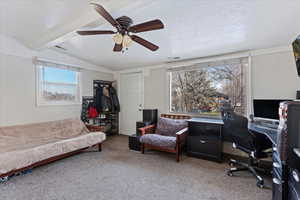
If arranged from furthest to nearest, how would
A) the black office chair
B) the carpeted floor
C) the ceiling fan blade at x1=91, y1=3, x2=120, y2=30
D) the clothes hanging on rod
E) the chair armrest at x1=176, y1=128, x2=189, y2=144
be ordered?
the clothes hanging on rod, the chair armrest at x1=176, y1=128, x2=189, y2=144, the black office chair, the carpeted floor, the ceiling fan blade at x1=91, y1=3, x2=120, y2=30

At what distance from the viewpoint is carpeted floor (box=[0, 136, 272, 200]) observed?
6.11 feet

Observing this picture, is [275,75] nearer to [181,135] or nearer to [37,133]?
[181,135]

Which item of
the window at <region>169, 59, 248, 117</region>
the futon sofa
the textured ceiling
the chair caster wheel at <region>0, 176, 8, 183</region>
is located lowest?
the chair caster wheel at <region>0, 176, 8, 183</region>

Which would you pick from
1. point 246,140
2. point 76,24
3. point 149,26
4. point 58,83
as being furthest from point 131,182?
point 58,83

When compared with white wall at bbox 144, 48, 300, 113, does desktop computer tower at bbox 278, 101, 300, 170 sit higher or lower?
lower

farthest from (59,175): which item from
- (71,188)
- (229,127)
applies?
(229,127)

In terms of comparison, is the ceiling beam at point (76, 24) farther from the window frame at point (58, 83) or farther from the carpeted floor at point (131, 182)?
the carpeted floor at point (131, 182)

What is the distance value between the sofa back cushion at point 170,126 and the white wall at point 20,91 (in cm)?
243

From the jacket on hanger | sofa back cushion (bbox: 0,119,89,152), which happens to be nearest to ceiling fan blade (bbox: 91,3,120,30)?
sofa back cushion (bbox: 0,119,89,152)

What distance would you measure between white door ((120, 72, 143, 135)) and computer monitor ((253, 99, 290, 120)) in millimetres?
2802

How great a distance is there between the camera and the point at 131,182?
215 cm

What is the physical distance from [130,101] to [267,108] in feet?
11.0

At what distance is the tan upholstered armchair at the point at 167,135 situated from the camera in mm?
2831

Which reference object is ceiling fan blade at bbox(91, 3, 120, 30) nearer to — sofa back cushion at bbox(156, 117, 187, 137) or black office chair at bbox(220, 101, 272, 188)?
black office chair at bbox(220, 101, 272, 188)
